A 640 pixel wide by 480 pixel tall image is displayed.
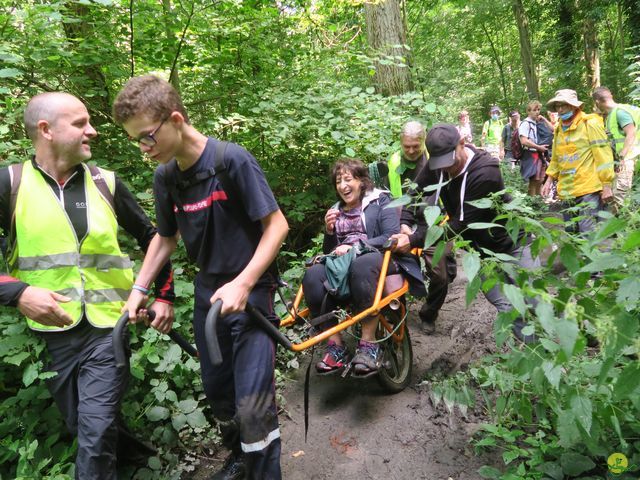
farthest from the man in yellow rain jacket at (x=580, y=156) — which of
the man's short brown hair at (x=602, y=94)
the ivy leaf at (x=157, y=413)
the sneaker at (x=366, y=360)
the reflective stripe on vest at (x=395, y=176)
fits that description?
the ivy leaf at (x=157, y=413)

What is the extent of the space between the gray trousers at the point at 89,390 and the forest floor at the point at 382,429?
0.97 m

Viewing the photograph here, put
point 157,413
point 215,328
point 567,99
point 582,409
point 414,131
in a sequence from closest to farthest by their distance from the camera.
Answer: point 582,409 < point 215,328 < point 157,413 < point 414,131 < point 567,99

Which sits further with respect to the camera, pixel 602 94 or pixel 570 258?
pixel 602 94

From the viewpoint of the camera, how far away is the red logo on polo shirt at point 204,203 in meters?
2.23

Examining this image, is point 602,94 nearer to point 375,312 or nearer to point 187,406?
point 375,312

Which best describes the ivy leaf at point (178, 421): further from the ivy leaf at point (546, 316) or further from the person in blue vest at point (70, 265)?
the ivy leaf at point (546, 316)

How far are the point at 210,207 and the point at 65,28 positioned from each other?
3877 millimetres

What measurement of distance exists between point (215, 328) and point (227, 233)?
0.58 m

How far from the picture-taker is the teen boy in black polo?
2084mm

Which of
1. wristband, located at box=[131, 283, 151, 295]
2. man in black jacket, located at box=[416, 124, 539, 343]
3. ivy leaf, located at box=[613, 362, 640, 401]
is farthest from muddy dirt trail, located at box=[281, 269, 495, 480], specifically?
wristband, located at box=[131, 283, 151, 295]

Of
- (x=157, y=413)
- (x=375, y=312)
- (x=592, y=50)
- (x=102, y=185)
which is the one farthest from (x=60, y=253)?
(x=592, y=50)

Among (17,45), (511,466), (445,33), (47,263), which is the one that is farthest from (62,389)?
(445,33)

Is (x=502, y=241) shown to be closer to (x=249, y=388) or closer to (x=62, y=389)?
(x=249, y=388)

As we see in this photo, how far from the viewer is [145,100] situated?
6.73 feet
